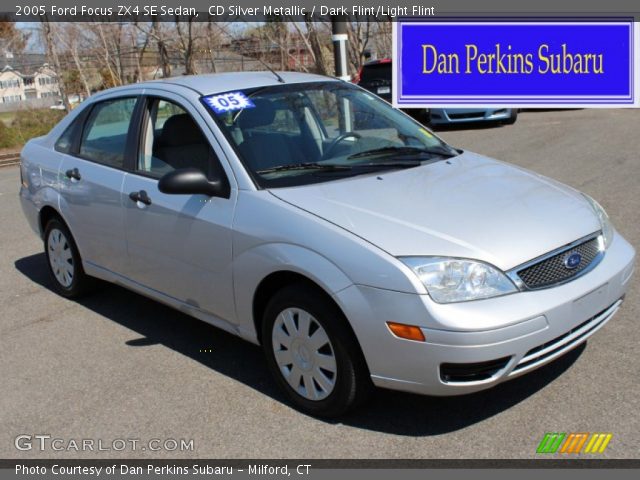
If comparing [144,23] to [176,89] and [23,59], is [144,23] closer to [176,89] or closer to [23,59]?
[23,59]

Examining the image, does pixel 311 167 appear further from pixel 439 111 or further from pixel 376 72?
pixel 376 72

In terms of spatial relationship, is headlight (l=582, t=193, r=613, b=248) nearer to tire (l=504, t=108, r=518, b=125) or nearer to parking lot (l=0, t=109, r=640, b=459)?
parking lot (l=0, t=109, r=640, b=459)

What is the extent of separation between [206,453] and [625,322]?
2.71 meters

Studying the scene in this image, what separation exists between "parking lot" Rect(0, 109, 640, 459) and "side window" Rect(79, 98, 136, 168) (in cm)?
120

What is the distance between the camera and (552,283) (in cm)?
352

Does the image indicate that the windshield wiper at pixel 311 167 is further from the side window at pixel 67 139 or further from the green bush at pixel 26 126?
the green bush at pixel 26 126

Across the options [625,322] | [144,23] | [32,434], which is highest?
[144,23]

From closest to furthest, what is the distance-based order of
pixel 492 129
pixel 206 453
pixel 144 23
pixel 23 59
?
pixel 206 453
pixel 492 129
pixel 144 23
pixel 23 59

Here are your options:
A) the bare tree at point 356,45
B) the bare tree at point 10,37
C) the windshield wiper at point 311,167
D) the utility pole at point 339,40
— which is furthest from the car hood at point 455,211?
the bare tree at point 10,37

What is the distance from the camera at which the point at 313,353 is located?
12.4ft

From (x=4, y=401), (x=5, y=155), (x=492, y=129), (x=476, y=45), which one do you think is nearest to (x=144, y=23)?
(x=5, y=155)

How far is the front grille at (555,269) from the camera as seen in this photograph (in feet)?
11.4

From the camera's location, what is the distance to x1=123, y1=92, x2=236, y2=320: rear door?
4.22 meters

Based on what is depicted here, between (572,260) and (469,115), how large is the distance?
41.6 feet
